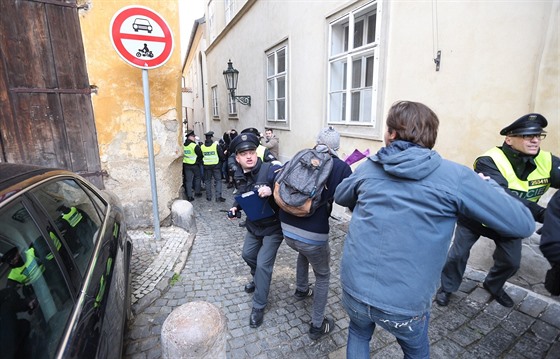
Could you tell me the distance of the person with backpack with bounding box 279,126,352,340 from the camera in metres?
2.24

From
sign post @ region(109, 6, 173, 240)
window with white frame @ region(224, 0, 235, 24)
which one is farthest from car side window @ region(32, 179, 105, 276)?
window with white frame @ region(224, 0, 235, 24)

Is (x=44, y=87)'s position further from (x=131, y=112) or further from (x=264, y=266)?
(x=264, y=266)

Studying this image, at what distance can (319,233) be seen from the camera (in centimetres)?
238

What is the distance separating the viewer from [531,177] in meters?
2.59

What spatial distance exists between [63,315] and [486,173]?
3.11 metres

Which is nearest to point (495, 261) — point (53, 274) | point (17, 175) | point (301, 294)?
point (301, 294)

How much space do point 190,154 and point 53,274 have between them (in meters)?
6.07

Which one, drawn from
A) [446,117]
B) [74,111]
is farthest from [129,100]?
[446,117]

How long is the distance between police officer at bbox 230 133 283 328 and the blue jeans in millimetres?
1070

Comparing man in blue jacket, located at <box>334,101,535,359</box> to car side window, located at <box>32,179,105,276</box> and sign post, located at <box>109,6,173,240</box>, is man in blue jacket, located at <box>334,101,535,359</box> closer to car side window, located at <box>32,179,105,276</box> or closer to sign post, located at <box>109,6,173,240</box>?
car side window, located at <box>32,179,105,276</box>

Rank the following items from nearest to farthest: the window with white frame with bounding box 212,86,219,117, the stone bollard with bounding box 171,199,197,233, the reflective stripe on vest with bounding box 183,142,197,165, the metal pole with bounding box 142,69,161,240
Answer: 1. the metal pole with bounding box 142,69,161,240
2. the stone bollard with bounding box 171,199,197,233
3. the reflective stripe on vest with bounding box 183,142,197,165
4. the window with white frame with bounding box 212,86,219,117

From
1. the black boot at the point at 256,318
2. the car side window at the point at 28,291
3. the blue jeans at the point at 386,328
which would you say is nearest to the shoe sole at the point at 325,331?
the black boot at the point at 256,318

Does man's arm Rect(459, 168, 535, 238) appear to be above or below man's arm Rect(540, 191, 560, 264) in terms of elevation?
above

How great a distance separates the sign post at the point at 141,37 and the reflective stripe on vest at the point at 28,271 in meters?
2.87
